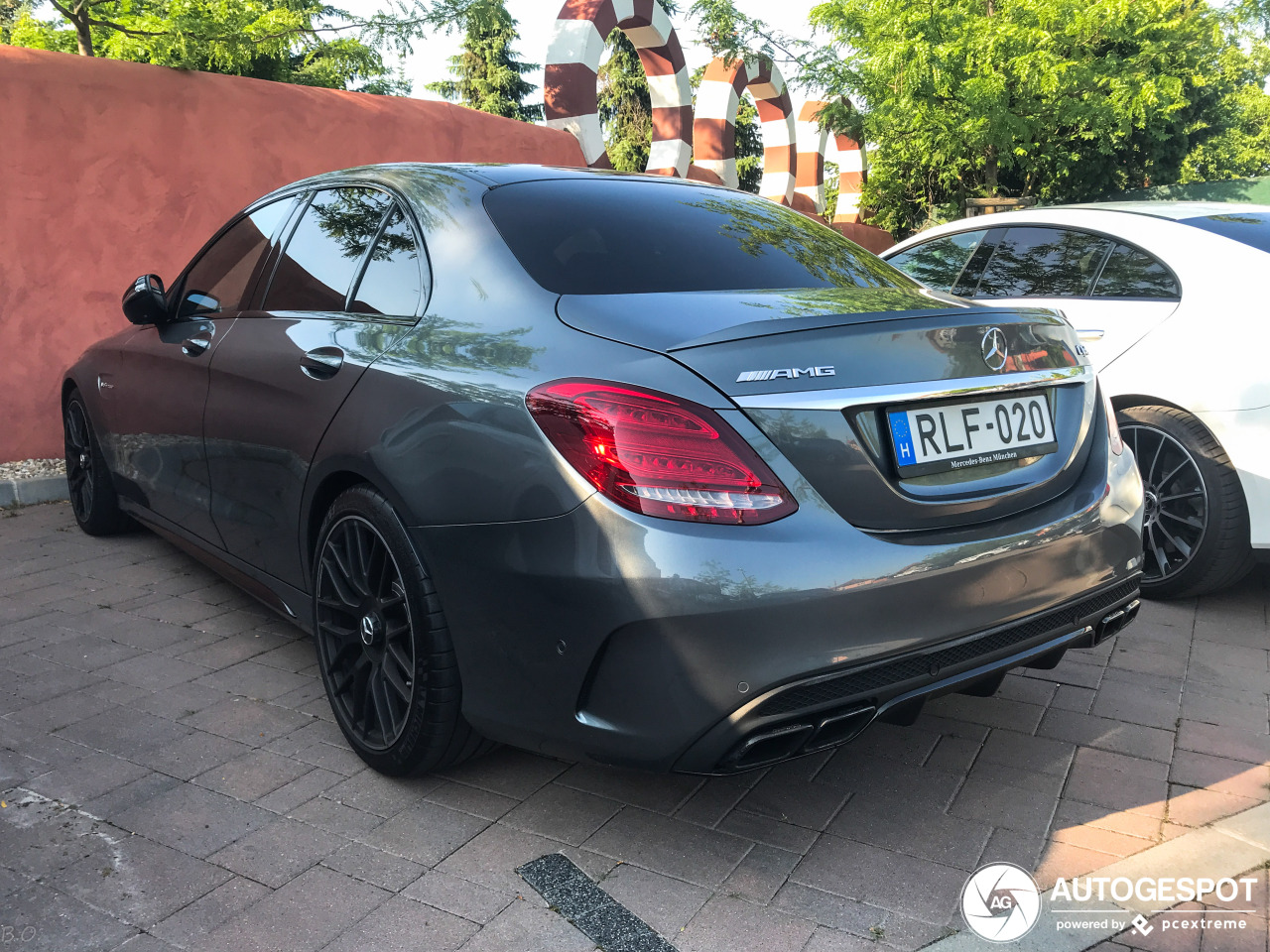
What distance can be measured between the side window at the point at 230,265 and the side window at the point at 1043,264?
3220 mm

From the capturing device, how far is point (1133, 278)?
450 centimetres

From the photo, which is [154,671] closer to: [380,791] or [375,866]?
[380,791]

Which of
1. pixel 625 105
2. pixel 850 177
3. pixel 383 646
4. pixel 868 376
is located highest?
pixel 625 105

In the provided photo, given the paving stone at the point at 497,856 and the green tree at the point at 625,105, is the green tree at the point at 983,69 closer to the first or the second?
the paving stone at the point at 497,856

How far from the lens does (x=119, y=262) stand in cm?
665

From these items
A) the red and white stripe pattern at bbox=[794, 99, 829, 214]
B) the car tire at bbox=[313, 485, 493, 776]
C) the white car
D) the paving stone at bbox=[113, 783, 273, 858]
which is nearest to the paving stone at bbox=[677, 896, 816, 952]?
the car tire at bbox=[313, 485, 493, 776]

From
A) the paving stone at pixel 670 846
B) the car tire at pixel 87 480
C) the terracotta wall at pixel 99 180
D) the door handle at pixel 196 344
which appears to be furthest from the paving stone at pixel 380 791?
the terracotta wall at pixel 99 180

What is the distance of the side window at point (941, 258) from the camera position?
17.4ft

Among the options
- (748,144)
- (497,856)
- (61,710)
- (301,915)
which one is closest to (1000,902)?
(497,856)

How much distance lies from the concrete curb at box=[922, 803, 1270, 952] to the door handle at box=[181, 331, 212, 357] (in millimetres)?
2998

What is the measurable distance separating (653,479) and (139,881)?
147 cm

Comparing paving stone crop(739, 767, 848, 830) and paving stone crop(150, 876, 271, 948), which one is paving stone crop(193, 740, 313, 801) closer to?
paving stone crop(150, 876, 271, 948)

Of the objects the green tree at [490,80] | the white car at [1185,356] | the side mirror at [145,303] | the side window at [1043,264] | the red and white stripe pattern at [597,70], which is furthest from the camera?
the green tree at [490,80]

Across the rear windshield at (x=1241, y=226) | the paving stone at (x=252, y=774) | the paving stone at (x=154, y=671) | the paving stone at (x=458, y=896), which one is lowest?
the paving stone at (x=154, y=671)
